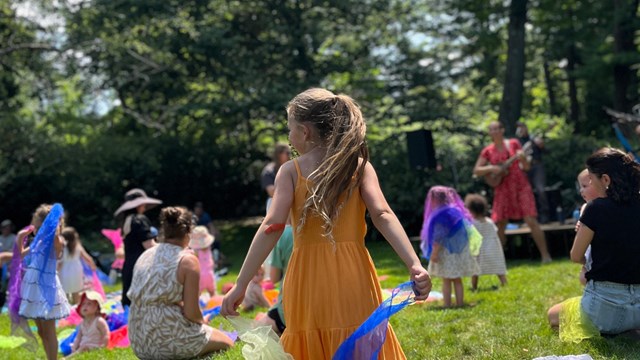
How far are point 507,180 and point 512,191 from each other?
176mm

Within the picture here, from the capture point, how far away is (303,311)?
3889 millimetres

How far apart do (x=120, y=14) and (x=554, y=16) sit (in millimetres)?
12147

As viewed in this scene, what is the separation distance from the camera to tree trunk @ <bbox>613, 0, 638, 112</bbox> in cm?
2105

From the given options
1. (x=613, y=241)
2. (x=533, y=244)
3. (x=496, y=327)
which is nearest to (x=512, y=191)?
(x=533, y=244)

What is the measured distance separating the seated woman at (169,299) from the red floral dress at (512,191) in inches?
230

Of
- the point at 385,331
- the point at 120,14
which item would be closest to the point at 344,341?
the point at 385,331

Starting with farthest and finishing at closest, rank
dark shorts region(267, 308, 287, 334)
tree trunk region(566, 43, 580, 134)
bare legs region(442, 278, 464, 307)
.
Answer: tree trunk region(566, 43, 580, 134) → bare legs region(442, 278, 464, 307) → dark shorts region(267, 308, 287, 334)

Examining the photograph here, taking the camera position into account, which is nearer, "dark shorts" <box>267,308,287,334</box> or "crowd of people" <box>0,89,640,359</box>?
"crowd of people" <box>0,89,640,359</box>

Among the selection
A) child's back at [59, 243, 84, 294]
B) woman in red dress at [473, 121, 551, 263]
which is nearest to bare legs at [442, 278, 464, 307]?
woman in red dress at [473, 121, 551, 263]

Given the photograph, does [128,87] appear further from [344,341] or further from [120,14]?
[344,341]

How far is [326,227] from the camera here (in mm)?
3826

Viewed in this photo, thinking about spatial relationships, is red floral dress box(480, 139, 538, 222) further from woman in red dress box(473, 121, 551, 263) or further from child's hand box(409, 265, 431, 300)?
child's hand box(409, 265, 431, 300)

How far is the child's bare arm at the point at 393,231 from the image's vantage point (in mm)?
3602

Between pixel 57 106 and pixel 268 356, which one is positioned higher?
pixel 57 106
